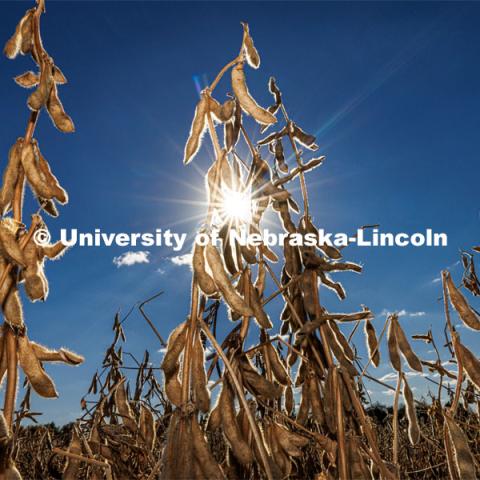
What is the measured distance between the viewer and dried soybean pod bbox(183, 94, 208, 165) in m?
1.06

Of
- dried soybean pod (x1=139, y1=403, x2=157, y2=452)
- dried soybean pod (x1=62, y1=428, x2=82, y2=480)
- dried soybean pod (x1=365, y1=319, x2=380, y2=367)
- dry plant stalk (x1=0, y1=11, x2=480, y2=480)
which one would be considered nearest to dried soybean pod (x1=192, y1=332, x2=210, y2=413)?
dry plant stalk (x1=0, y1=11, x2=480, y2=480)

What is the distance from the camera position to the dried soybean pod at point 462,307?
1.30 m

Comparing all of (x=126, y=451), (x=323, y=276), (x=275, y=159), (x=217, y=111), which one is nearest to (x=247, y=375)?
(x=323, y=276)

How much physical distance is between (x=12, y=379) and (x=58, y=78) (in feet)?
2.36

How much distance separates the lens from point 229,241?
4.02ft

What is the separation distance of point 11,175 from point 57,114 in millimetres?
198

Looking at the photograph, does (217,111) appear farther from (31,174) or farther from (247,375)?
(247,375)

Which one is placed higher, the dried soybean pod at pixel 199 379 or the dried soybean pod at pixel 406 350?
the dried soybean pod at pixel 406 350

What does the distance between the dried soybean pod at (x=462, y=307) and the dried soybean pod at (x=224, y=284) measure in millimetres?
634

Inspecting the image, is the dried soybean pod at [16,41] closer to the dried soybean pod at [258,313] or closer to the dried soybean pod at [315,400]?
the dried soybean pod at [258,313]

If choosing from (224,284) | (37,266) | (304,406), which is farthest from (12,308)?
(304,406)

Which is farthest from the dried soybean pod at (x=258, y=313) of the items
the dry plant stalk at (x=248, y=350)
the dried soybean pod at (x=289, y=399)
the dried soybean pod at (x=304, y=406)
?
the dried soybean pod at (x=289, y=399)

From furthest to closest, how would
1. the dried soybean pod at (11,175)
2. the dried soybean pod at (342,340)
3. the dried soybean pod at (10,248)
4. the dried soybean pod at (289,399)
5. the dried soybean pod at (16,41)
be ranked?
the dried soybean pod at (289,399)
the dried soybean pod at (342,340)
the dried soybean pod at (16,41)
the dried soybean pod at (11,175)
the dried soybean pod at (10,248)

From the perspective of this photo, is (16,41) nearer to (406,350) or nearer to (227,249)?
(227,249)
